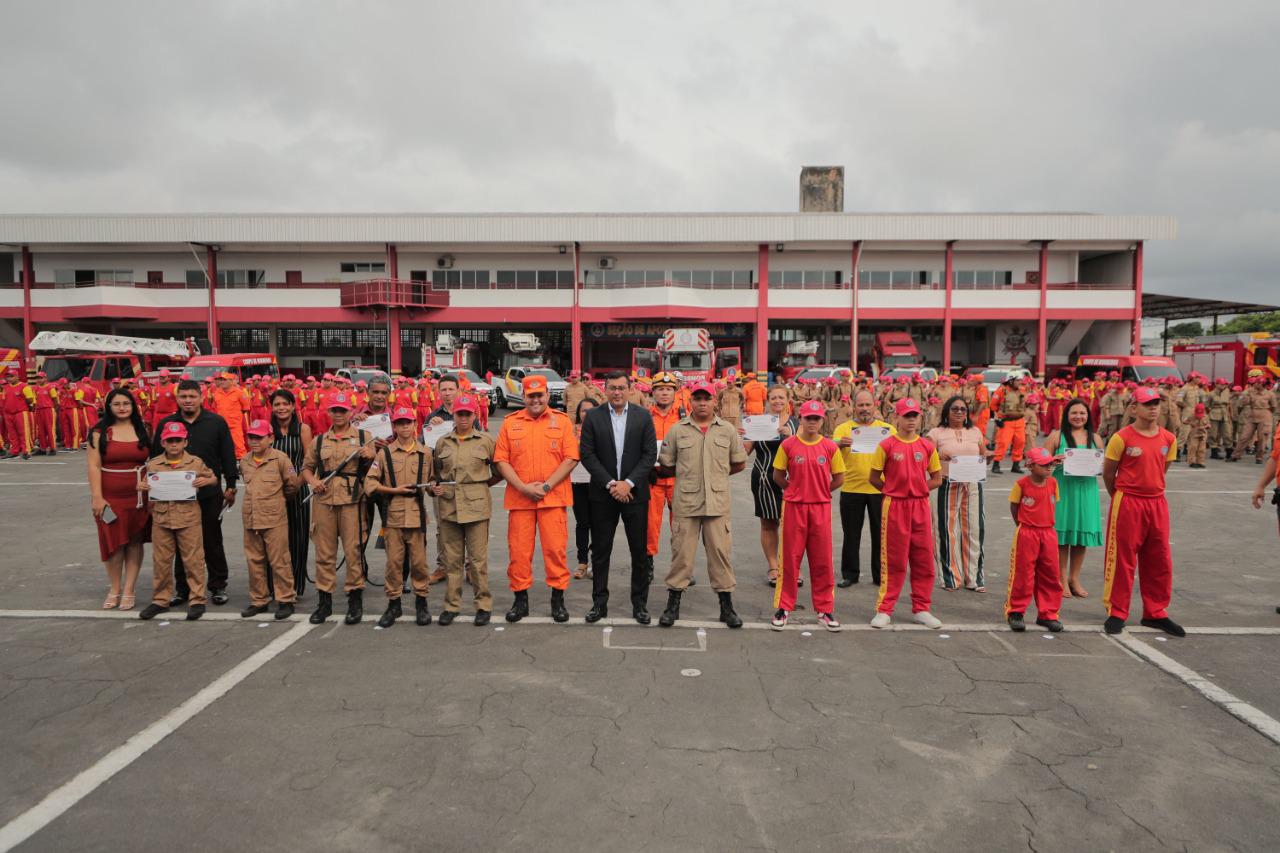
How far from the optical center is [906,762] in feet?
13.1

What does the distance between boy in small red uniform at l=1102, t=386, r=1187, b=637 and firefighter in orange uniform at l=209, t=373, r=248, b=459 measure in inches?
533

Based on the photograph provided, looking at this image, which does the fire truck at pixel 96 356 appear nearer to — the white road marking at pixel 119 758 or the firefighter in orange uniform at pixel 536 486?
the white road marking at pixel 119 758

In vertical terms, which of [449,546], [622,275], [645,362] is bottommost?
[449,546]

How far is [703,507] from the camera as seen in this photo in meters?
6.05

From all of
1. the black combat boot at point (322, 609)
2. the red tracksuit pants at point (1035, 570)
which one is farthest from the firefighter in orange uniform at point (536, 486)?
the red tracksuit pants at point (1035, 570)

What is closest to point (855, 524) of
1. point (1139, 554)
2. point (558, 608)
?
point (1139, 554)

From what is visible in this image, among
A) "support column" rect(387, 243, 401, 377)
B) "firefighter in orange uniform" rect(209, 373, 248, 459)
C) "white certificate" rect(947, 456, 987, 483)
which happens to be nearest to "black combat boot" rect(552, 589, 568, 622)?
"white certificate" rect(947, 456, 987, 483)

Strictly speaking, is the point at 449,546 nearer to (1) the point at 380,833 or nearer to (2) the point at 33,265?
(1) the point at 380,833

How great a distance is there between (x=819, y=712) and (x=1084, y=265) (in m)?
46.8

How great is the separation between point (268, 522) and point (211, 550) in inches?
38.3

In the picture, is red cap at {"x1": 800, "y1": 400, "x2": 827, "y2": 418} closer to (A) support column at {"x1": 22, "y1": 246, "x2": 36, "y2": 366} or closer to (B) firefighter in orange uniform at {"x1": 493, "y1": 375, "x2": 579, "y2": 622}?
(B) firefighter in orange uniform at {"x1": 493, "y1": 375, "x2": 579, "y2": 622}

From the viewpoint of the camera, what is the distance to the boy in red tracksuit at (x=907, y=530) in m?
6.11

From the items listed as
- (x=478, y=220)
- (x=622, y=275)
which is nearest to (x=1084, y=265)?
(x=622, y=275)

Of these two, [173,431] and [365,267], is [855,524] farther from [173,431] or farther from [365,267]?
[365,267]
